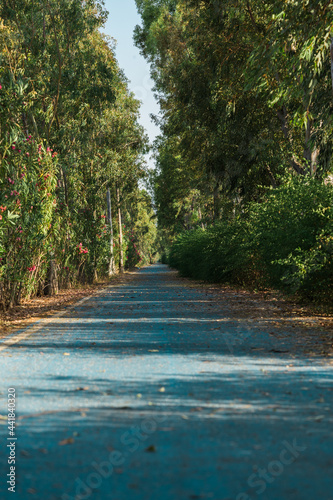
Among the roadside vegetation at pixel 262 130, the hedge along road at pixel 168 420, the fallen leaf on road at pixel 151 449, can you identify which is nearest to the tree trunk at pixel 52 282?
the roadside vegetation at pixel 262 130

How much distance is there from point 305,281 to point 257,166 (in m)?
11.5

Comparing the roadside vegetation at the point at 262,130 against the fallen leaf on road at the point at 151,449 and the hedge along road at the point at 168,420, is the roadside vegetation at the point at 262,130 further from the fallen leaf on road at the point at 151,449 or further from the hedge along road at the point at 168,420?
the fallen leaf on road at the point at 151,449

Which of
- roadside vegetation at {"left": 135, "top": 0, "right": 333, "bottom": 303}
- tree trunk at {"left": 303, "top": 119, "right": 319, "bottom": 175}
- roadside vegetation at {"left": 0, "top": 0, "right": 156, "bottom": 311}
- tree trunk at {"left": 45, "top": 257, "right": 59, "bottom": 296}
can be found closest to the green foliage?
roadside vegetation at {"left": 135, "top": 0, "right": 333, "bottom": 303}

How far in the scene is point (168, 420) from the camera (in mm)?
5504

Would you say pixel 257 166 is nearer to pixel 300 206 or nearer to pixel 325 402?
pixel 300 206

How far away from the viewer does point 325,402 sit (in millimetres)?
6031

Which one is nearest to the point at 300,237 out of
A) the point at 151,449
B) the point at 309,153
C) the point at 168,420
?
the point at 309,153

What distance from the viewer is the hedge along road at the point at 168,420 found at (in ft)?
13.3

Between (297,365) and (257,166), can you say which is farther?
(257,166)

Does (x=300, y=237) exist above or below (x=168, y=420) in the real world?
above

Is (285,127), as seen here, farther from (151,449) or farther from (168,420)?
(151,449)

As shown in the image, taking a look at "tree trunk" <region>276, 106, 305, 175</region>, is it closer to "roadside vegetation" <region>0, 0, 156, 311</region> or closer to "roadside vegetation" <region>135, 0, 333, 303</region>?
"roadside vegetation" <region>135, 0, 333, 303</region>

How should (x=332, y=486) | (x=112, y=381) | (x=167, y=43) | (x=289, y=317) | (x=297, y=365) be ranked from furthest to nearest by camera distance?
(x=167, y=43) → (x=289, y=317) → (x=297, y=365) → (x=112, y=381) → (x=332, y=486)

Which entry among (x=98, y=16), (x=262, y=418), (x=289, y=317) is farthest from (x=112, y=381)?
(x=98, y=16)
